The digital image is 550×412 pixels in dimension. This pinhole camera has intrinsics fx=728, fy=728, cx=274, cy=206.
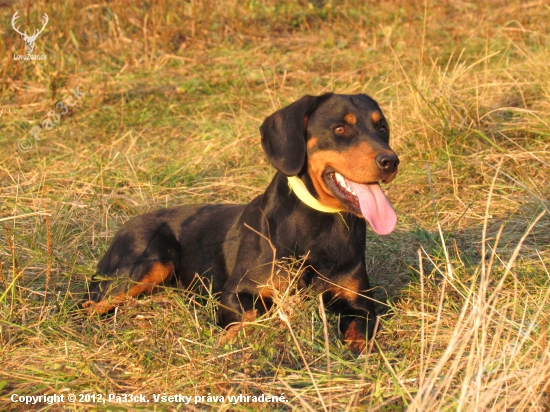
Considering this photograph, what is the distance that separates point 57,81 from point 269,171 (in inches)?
135

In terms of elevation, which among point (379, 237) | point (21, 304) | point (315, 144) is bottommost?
point (379, 237)

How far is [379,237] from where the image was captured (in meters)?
4.99

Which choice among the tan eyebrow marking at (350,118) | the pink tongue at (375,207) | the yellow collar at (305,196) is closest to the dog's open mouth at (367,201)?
the pink tongue at (375,207)

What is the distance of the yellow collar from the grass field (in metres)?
0.32

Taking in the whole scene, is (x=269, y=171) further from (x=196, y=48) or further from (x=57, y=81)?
(x=196, y=48)

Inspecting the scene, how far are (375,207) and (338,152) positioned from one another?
1.09 feet

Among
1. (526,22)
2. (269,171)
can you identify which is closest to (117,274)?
(269,171)

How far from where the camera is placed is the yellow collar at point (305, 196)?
3756 millimetres

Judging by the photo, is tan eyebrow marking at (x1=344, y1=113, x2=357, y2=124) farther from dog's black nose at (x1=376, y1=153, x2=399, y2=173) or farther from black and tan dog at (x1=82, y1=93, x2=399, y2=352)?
dog's black nose at (x1=376, y1=153, x2=399, y2=173)

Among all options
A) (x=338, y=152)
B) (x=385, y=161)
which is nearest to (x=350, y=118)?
(x=338, y=152)

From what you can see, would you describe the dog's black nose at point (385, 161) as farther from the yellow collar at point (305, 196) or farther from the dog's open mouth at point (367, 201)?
the yellow collar at point (305, 196)

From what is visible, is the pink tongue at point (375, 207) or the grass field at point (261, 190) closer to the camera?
the grass field at point (261, 190)

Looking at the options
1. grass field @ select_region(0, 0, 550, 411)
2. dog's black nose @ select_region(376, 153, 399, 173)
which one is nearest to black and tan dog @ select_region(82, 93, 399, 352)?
dog's black nose @ select_region(376, 153, 399, 173)

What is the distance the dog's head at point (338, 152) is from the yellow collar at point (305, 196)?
0.03 metres
